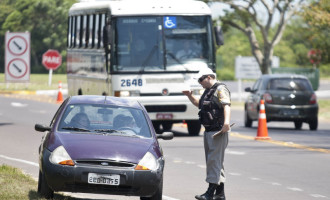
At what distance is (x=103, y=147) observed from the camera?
11.6 meters

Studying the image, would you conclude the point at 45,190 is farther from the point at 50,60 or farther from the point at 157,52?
the point at 50,60

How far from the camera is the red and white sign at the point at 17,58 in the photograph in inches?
1507

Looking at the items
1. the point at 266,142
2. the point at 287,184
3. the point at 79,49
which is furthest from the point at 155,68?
the point at 287,184

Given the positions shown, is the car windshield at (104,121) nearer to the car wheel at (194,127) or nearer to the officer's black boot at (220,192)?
the officer's black boot at (220,192)

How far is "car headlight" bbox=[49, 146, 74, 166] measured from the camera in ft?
37.3

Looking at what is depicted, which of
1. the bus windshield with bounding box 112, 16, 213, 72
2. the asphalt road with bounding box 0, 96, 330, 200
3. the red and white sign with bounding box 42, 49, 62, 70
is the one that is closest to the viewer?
the asphalt road with bounding box 0, 96, 330, 200

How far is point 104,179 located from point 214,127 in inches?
63.9

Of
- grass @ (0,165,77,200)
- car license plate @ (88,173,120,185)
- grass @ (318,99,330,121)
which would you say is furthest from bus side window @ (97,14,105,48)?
car license plate @ (88,173,120,185)

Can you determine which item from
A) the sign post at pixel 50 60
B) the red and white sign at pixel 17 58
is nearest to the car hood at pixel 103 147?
the red and white sign at pixel 17 58

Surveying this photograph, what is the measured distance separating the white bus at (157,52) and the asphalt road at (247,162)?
1088 millimetres

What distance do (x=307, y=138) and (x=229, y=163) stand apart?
7.35 m

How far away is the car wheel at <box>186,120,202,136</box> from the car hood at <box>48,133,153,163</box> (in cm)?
1377

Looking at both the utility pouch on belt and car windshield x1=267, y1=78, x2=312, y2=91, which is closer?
the utility pouch on belt

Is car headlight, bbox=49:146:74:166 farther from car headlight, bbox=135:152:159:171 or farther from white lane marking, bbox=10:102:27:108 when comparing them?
white lane marking, bbox=10:102:27:108
